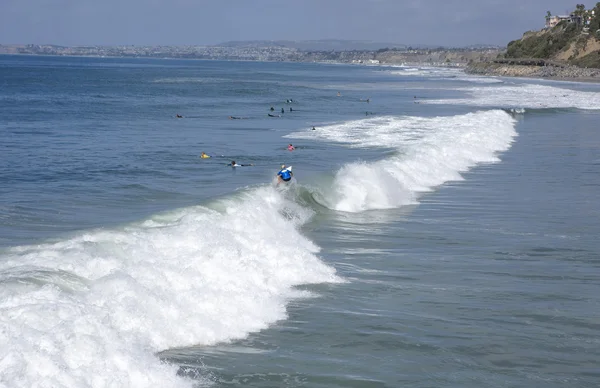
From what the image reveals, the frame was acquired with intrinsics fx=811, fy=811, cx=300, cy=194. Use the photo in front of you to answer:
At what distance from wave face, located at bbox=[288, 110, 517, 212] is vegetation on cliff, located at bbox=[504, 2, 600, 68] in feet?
353

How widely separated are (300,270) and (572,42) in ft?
541

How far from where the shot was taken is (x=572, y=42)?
166 meters

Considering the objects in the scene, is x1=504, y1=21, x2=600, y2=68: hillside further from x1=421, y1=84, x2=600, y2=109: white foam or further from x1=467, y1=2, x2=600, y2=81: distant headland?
x1=421, y1=84, x2=600, y2=109: white foam

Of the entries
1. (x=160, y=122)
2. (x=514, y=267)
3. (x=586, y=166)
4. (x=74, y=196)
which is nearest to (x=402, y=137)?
(x=586, y=166)

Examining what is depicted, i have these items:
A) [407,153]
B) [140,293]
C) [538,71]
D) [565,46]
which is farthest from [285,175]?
[565,46]

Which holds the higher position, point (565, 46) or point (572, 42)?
point (572, 42)

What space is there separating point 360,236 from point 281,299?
5427 mm

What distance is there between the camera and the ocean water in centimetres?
998

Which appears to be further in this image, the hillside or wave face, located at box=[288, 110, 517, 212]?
the hillside

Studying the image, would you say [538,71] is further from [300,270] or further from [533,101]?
[300,270]

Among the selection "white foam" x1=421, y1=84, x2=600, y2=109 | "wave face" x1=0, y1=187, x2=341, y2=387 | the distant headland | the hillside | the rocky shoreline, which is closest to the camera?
"wave face" x1=0, y1=187, x2=341, y2=387

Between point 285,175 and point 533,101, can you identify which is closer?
point 285,175

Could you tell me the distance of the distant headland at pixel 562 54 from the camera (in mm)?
145750

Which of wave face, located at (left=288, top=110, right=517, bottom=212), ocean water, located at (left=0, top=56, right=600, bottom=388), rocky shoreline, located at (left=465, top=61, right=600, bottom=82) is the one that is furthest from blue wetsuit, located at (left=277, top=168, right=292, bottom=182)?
rocky shoreline, located at (left=465, top=61, right=600, bottom=82)
